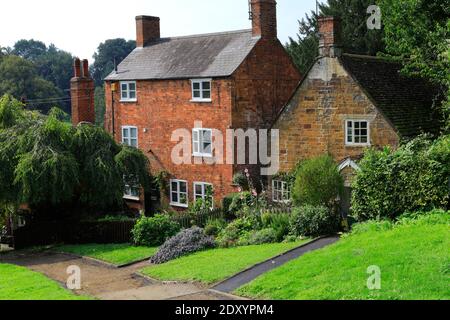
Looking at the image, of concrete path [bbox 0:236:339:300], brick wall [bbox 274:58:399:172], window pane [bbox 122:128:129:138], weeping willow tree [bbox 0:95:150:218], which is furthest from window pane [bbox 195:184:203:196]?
concrete path [bbox 0:236:339:300]

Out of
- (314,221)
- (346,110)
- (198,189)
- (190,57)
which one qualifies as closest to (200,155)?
(198,189)

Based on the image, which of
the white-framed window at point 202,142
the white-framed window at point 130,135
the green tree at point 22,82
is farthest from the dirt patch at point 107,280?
the green tree at point 22,82

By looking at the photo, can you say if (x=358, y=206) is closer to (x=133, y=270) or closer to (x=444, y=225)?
(x=444, y=225)

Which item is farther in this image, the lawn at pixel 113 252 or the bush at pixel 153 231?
the bush at pixel 153 231

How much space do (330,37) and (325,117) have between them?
3.48 m

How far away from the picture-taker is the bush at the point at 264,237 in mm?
21156

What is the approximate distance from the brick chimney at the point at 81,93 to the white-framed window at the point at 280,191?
45.7ft

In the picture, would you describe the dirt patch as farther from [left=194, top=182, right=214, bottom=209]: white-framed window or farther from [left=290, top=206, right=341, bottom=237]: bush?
[left=194, top=182, right=214, bottom=209]: white-framed window

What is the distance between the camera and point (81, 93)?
37062mm

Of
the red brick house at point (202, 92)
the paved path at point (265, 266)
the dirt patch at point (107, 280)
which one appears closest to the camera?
the dirt patch at point (107, 280)

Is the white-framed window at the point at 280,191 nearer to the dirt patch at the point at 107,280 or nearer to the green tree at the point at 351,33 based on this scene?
the dirt patch at the point at 107,280

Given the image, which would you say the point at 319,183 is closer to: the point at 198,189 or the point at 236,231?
the point at 236,231

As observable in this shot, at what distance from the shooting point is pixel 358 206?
818 inches
